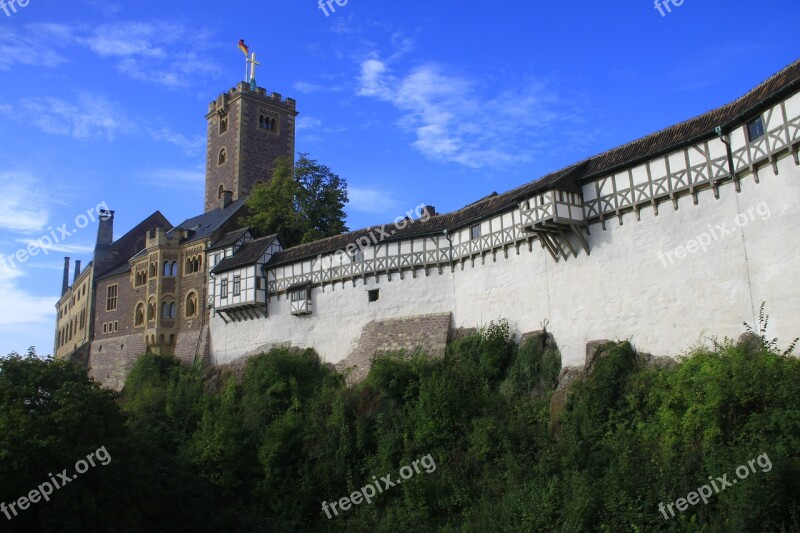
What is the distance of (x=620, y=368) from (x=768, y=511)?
24.1 ft

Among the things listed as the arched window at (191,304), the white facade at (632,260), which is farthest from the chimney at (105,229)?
the white facade at (632,260)

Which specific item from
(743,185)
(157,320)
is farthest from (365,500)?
(157,320)

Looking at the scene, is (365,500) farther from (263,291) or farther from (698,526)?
(263,291)

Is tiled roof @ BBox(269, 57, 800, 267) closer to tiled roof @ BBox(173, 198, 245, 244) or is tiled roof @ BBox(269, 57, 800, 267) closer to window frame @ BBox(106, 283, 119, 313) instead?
tiled roof @ BBox(173, 198, 245, 244)

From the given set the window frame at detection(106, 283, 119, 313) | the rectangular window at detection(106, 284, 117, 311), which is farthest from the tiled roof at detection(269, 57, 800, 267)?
the rectangular window at detection(106, 284, 117, 311)

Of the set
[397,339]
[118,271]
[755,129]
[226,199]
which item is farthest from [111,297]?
[755,129]

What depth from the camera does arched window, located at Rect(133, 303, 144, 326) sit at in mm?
45588

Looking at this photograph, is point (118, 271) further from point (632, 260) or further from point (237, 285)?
point (632, 260)

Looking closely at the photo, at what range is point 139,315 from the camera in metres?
45.8

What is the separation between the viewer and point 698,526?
1745 centimetres

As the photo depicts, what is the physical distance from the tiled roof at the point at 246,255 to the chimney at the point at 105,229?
16392 mm

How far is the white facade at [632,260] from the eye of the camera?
68.2 ft

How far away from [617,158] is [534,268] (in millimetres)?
5056

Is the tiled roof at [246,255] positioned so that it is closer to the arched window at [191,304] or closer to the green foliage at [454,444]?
the arched window at [191,304]
